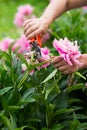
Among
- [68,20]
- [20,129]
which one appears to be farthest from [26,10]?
[20,129]

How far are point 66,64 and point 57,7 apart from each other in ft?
1.82

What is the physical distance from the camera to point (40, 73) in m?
2.64

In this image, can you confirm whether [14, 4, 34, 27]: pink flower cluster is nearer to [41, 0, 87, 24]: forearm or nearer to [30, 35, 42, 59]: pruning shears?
[41, 0, 87, 24]: forearm

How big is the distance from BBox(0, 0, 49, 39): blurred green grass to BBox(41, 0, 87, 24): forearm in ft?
12.1

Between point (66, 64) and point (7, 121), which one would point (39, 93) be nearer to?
point (66, 64)

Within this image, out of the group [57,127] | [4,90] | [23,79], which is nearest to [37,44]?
[23,79]

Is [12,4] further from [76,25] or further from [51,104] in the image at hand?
[51,104]

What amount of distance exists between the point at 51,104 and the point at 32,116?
0.13m

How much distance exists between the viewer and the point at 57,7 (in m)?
2.81

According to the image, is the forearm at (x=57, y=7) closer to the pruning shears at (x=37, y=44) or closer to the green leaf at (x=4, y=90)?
the pruning shears at (x=37, y=44)

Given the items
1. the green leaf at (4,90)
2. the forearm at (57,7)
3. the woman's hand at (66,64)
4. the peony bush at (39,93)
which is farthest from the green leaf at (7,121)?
the forearm at (57,7)

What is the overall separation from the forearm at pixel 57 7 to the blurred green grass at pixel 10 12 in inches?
145

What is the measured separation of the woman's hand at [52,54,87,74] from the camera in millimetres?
2389

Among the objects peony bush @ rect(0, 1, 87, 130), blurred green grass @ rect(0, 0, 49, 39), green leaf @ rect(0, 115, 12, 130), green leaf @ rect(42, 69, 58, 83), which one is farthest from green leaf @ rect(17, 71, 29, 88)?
blurred green grass @ rect(0, 0, 49, 39)
